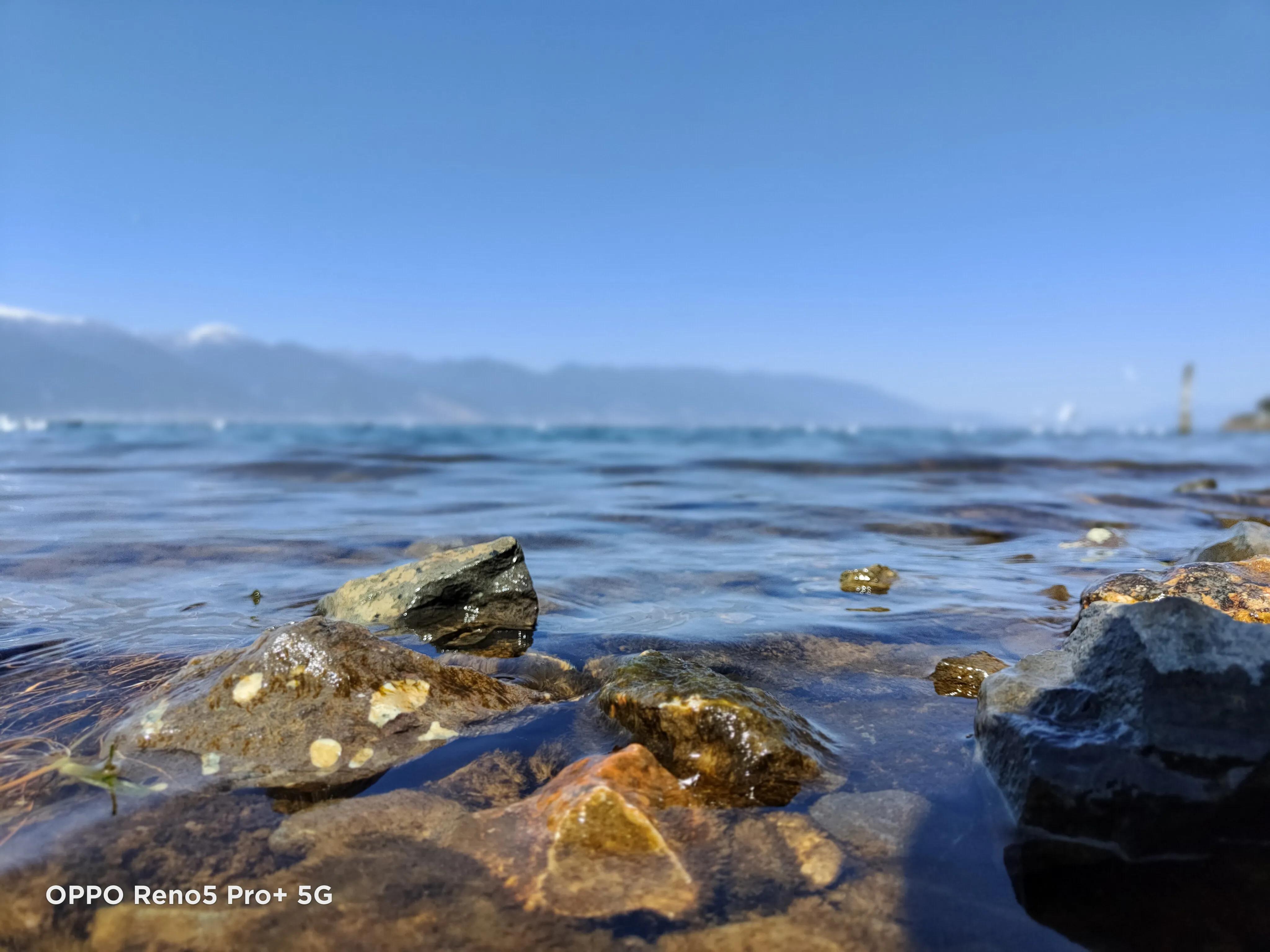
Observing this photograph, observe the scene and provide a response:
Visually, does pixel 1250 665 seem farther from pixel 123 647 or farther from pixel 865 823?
pixel 123 647

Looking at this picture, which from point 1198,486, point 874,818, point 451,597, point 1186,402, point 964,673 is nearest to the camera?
point 874,818

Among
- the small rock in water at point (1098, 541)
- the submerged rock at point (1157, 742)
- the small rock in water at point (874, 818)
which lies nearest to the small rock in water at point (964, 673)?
the submerged rock at point (1157, 742)

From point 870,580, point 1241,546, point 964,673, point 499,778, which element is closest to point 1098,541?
point 1241,546

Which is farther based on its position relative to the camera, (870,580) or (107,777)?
(870,580)

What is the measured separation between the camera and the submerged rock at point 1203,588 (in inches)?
133

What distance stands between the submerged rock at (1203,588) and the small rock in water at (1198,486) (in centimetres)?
919

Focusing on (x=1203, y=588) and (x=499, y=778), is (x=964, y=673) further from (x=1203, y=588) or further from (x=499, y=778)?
(x=499, y=778)

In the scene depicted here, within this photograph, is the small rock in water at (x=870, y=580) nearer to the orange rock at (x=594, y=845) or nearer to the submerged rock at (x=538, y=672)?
the submerged rock at (x=538, y=672)

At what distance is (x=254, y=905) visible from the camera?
5.72ft

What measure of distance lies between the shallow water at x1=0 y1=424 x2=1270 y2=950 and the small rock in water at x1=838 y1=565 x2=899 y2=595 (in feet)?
0.28

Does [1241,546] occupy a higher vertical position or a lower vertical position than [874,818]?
higher

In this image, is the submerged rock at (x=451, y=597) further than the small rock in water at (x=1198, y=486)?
No

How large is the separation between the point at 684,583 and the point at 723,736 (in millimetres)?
2659

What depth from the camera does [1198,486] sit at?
11523 millimetres
